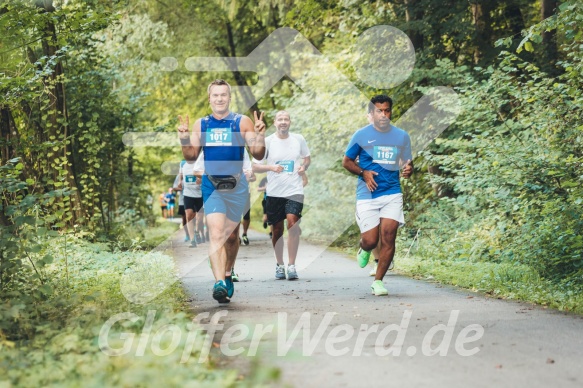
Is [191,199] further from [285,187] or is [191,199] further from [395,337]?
[395,337]

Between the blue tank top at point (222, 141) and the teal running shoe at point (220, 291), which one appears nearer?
the teal running shoe at point (220, 291)

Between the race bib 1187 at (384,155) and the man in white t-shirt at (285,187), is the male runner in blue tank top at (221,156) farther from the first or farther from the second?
the man in white t-shirt at (285,187)

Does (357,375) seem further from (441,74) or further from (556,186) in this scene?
(441,74)

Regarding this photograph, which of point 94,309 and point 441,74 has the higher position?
point 441,74

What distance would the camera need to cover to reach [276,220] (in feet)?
40.0

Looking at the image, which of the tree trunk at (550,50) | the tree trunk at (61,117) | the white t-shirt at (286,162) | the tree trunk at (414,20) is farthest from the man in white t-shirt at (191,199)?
the tree trunk at (550,50)

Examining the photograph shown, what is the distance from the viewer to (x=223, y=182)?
29.6ft

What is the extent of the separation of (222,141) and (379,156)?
2003 millimetres

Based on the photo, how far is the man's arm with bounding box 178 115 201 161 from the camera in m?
8.38

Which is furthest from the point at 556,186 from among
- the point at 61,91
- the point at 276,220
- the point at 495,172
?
the point at 61,91

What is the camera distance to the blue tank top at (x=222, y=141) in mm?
8859

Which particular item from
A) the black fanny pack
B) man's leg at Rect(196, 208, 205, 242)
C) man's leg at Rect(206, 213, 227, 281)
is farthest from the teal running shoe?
man's leg at Rect(196, 208, 205, 242)

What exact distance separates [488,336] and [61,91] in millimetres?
12615

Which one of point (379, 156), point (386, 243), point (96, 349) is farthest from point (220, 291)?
point (96, 349)
